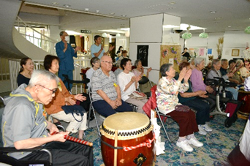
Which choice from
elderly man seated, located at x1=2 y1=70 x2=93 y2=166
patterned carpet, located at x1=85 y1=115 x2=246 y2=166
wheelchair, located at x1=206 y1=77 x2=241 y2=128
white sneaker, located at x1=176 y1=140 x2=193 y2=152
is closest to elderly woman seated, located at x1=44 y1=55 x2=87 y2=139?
patterned carpet, located at x1=85 y1=115 x2=246 y2=166

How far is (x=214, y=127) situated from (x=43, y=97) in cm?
322

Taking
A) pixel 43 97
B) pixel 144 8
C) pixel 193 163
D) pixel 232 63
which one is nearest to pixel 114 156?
pixel 43 97

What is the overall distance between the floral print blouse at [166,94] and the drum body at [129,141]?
89cm

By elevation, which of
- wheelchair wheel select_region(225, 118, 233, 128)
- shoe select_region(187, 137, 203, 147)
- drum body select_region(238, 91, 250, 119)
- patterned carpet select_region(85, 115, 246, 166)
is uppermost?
drum body select_region(238, 91, 250, 119)

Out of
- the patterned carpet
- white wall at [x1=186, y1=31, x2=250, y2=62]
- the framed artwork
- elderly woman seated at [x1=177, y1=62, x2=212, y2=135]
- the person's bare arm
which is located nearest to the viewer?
the person's bare arm

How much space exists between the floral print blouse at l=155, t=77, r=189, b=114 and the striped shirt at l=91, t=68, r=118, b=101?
28.6 inches

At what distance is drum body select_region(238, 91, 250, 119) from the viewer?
383 cm

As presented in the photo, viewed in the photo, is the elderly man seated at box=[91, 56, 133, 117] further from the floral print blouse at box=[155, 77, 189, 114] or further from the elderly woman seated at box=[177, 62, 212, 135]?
the elderly woman seated at box=[177, 62, 212, 135]

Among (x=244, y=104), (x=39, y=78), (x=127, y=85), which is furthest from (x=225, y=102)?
(x=39, y=78)

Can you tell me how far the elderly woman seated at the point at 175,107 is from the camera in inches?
101

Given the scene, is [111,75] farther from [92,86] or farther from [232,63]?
[232,63]

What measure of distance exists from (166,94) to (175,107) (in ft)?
0.76

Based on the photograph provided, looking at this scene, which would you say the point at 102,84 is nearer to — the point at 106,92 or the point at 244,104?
the point at 106,92

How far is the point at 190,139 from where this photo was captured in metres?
2.81
